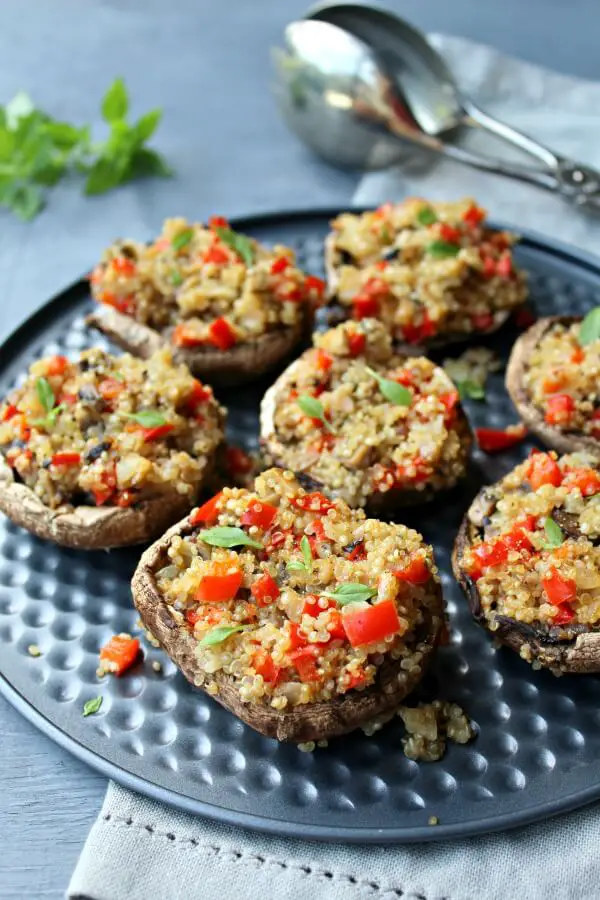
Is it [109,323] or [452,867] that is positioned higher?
[109,323]

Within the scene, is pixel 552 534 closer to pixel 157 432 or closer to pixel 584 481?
pixel 584 481

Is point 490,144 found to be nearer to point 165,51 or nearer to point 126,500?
point 165,51

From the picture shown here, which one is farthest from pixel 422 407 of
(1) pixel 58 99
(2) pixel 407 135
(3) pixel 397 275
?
(1) pixel 58 99

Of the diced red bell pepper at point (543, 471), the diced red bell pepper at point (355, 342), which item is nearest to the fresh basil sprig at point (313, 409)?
the diced red bell pepper at point (355, 342)

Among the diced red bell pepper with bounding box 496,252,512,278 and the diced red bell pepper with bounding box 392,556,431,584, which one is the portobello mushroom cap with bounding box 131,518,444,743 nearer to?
the diced red bell pepper with bounding box 392,556,431,584

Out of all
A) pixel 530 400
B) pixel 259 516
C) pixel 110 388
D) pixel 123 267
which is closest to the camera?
pixel 259 516

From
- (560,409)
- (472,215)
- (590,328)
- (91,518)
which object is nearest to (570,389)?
(560,409)
